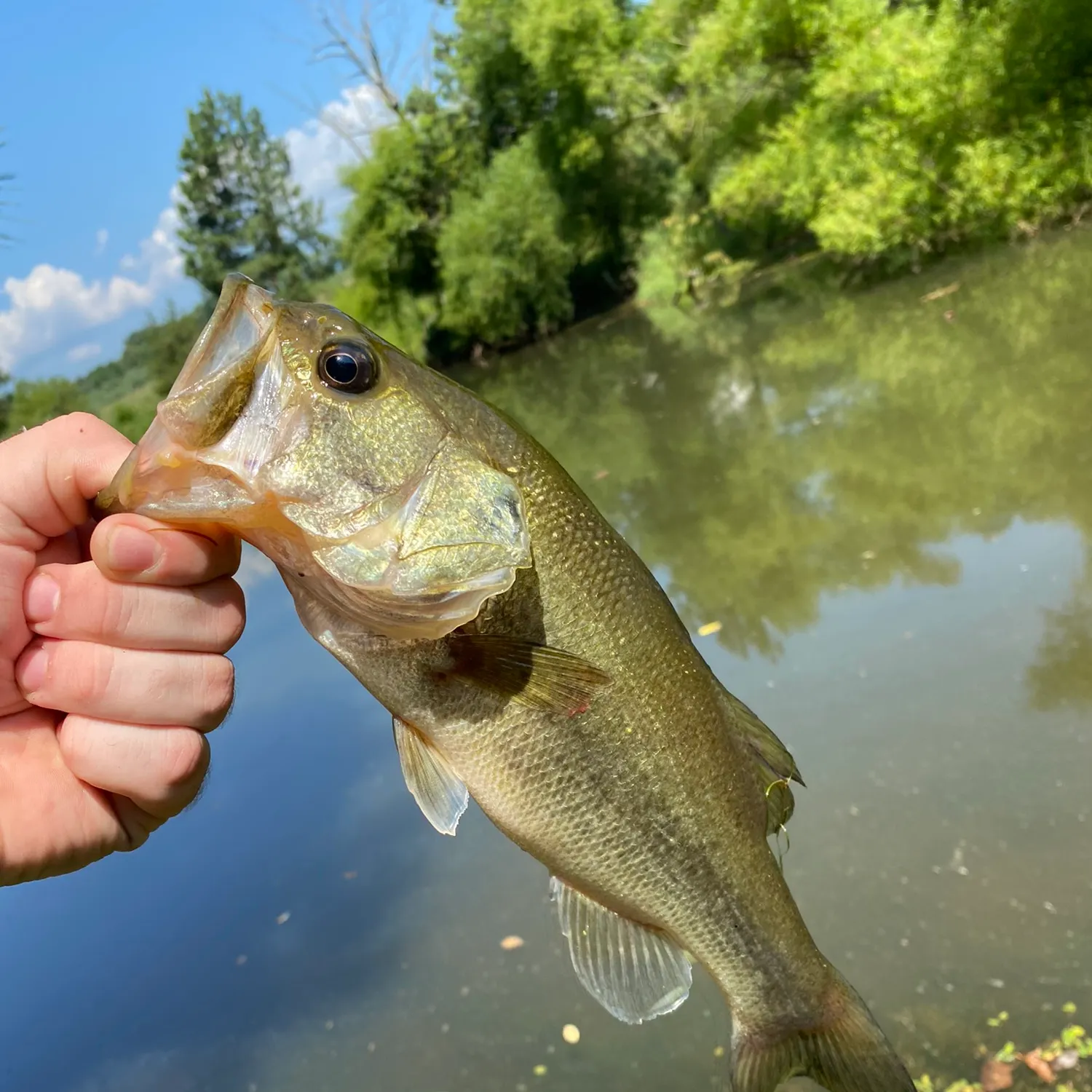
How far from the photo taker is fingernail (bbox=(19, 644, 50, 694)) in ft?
5.21

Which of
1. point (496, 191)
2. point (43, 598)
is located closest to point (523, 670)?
point (43, 598)

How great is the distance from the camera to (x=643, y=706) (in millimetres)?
1699

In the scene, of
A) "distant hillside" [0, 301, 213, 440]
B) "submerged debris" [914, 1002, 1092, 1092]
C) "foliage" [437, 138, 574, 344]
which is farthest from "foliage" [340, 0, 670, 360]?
"submerged debris" [914, 1002, 1092, 1092]


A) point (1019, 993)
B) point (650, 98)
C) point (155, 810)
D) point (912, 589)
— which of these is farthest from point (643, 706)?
point (650, 98)

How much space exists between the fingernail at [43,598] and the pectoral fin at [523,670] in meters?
0.70

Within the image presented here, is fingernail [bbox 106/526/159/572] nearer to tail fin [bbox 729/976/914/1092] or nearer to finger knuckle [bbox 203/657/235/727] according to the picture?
finger knuckle [bbox 203/657/235/727]

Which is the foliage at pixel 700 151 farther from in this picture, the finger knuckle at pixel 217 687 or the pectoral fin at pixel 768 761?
the finger knuckle at pixel 217 687

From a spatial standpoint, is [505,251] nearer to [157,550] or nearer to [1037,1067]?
[1037,1067]

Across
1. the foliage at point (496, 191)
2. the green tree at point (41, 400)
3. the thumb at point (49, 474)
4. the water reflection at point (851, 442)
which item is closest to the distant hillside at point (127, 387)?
the green tree at point (41, 400)

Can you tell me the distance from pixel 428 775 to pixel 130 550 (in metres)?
0.67

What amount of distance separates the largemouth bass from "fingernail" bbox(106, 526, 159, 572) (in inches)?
1.8

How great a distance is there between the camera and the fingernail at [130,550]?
1471 mm

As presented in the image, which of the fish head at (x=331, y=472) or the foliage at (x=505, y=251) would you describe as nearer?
the fish head at (x=331, y=472)

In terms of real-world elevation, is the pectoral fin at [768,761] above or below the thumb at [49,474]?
below
